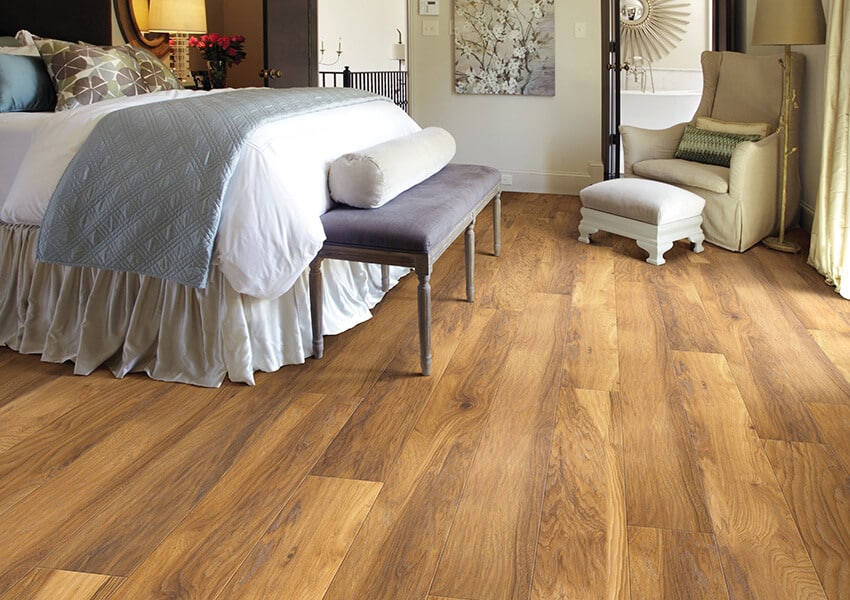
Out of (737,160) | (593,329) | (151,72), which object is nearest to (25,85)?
(151,72)

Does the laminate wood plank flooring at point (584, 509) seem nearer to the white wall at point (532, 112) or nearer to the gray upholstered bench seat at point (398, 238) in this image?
the gray upholstered bench seat at point (398, 238)

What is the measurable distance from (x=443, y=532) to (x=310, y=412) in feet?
2.63

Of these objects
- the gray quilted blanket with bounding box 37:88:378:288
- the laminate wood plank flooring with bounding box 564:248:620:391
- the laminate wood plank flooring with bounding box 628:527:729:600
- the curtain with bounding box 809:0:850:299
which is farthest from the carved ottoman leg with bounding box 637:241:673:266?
the laminate wood plank flooring with bounding box 628:527:729:600

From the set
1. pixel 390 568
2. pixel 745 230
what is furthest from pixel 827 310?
pixel 390 568

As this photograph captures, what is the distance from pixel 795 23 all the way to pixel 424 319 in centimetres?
275

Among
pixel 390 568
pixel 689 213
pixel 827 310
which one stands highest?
pixel 689 213

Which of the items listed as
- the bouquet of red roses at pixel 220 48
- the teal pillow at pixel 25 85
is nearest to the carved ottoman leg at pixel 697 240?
the bouquet of red roses at pixel 220 48

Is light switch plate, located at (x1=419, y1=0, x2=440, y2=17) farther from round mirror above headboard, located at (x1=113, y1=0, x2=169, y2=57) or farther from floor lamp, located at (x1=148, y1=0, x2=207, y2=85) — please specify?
round mirror above headboard, located at (x1=113, y1=0, x2=169, y2=57)

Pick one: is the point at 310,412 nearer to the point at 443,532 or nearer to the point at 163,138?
the point at 443,532

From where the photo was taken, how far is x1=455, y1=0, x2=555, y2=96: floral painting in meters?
6.28

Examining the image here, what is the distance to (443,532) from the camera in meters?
1.96

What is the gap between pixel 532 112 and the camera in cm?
648

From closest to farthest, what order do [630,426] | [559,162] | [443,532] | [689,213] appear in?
[443,532] < [630,426] < [689,213] < [559,162]

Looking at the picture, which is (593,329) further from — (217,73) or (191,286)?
(217,73)
